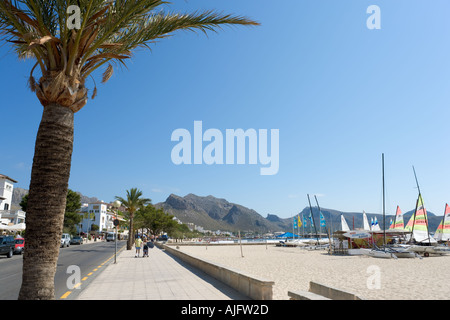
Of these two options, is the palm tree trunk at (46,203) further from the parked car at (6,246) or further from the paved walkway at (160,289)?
the parked car at (6,246)

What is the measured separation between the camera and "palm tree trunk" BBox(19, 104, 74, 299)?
5289mm

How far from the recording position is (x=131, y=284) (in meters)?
10.7

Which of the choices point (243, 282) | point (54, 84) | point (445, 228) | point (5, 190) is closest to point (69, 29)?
point (54, 84)

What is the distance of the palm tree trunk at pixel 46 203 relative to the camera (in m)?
5.29

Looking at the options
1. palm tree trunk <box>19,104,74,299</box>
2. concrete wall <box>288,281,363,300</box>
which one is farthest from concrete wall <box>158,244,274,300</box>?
palm tree trunk <box>19,104,74,299</box>

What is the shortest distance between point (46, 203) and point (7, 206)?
7114cm

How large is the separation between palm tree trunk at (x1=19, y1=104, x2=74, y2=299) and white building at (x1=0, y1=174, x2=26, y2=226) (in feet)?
193

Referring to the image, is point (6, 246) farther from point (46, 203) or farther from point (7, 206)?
point (7, 206)

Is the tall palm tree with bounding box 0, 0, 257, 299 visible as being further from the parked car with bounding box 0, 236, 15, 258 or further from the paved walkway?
the parked car with bounding box 0, 236, 15, 258

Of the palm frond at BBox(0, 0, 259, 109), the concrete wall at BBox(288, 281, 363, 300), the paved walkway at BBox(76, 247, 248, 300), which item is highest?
the palm frond at BBox(0, 0, 259, 109)

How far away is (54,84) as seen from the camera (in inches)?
223
